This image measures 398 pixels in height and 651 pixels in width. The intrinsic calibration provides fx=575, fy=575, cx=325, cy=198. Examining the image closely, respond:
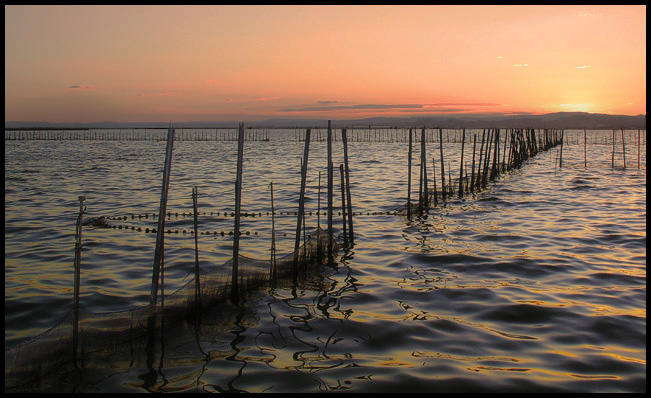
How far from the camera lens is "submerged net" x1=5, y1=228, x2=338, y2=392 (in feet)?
16.7

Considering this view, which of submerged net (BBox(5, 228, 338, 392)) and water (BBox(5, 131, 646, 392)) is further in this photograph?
A: water (BBox(5, 131, 646, 392))

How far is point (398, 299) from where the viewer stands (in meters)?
8.07

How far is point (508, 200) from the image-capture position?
18828 mm

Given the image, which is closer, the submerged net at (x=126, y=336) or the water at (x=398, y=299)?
the submerged net at (x=126, y=336)

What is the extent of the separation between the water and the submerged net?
12 centimetres

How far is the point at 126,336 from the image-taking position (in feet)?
19.5

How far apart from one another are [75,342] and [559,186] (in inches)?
840

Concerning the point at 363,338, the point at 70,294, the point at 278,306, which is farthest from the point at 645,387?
the point at 70,294

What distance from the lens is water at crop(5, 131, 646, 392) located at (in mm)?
5605

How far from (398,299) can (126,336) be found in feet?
12.3

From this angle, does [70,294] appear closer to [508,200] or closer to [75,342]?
[75,342]

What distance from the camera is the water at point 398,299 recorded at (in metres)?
5.61

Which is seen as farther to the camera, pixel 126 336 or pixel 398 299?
pixel 398 299

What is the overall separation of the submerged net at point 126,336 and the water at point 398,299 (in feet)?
0.38
